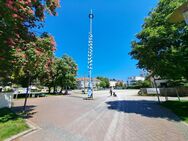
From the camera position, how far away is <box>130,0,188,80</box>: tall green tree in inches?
418

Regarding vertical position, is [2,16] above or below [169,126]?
above

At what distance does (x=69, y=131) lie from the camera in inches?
278

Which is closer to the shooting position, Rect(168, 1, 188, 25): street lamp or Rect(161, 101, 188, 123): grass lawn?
Rect(168, 1, 188, 25): street lamp

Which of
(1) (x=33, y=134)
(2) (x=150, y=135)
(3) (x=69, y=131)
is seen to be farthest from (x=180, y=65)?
(1) (x=33, y=134)

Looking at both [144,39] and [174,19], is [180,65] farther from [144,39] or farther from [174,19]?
[174,19]

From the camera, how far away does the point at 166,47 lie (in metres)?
11.6

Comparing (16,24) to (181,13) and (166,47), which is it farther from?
(166,47)

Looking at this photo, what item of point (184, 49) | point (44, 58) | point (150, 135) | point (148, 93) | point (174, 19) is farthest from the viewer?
point (148, 93)

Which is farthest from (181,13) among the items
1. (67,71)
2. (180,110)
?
(67,71)

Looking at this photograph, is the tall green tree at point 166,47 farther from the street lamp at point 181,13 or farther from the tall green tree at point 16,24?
the tall green tree at point 16,24

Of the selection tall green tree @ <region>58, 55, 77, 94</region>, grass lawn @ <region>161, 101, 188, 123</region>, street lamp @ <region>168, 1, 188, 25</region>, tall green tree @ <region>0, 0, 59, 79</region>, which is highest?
tall green tree @ <region>58, 55, 77, 94</region>

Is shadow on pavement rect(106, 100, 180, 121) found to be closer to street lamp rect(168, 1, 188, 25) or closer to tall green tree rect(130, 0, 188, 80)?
tall green tree rect(130, 0, 188, 80)

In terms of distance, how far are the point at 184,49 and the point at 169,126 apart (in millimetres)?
5430

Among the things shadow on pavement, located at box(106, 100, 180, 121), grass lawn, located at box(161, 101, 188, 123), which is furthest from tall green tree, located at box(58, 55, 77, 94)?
grass lawn, located at box(161, 101, 188, 123)
